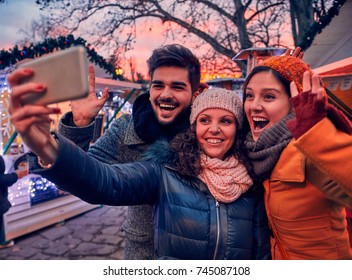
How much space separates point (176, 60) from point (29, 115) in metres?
0.86

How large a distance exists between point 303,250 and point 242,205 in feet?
0.92

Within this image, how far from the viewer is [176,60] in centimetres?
133

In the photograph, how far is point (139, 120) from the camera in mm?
1304

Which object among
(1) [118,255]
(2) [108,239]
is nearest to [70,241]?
(2) [108,239]

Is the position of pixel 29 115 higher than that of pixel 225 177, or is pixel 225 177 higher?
pixel 29 115

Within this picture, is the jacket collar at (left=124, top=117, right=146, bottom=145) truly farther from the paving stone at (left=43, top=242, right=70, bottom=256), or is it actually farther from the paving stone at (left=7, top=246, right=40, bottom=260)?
the paving stone at (left=7, top=246, right=40, bottom=260)

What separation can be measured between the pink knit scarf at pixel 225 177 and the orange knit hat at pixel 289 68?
42cm

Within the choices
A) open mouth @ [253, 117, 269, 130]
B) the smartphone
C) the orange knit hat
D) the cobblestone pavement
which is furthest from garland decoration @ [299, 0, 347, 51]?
the cobblestone pavement

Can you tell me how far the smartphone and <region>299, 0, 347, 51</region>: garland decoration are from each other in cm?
326

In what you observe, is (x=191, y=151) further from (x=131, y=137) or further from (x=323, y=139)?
(x=323, y=139)

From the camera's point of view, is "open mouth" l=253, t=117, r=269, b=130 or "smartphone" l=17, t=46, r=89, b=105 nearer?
"smartphone" l=17, t=46, r=89, b=105

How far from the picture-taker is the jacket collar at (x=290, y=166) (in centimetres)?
89

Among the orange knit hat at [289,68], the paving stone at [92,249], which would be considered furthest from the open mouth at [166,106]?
the paving stone at [92,249]

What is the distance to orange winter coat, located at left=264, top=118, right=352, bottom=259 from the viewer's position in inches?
30.9
